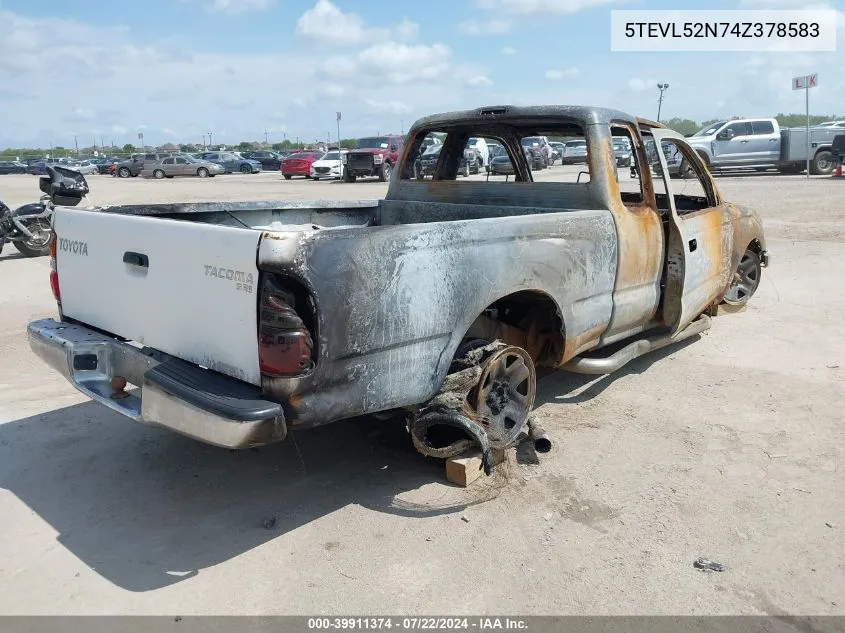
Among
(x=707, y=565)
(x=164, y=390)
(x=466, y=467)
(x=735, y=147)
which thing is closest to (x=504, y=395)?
(x=466, y=467)

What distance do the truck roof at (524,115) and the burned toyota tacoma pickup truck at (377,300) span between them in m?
0.02

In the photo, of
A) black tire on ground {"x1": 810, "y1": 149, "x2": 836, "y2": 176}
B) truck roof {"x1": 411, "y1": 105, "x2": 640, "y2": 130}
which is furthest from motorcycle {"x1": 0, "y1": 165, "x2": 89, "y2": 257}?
black tire on ground {"x1": 810, "y1": 149, "x2": 836, "y2": 176}

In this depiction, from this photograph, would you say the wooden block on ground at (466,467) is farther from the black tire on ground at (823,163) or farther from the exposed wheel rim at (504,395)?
the black tire on ground at (823,163)

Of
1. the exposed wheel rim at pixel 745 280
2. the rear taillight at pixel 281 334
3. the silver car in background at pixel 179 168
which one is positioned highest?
the silver car in background at pixel 179 168

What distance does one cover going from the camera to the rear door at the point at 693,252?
4.86 m

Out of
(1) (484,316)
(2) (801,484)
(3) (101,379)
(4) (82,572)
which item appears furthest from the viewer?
(1) (484,316)

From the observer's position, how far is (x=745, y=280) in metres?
6.84

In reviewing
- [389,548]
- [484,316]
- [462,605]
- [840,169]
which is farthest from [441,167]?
[840,169]

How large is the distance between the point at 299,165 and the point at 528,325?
30044 millimetres

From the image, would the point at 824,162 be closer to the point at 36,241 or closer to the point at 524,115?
the point at 524,115

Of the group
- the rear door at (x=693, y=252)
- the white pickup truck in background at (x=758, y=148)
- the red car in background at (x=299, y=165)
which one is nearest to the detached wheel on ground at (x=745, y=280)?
the rear door at (x=693, y=252)

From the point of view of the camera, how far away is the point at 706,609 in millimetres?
2658

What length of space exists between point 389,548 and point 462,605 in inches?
19.4

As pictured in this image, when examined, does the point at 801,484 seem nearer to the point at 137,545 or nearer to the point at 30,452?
the point at 137,545
